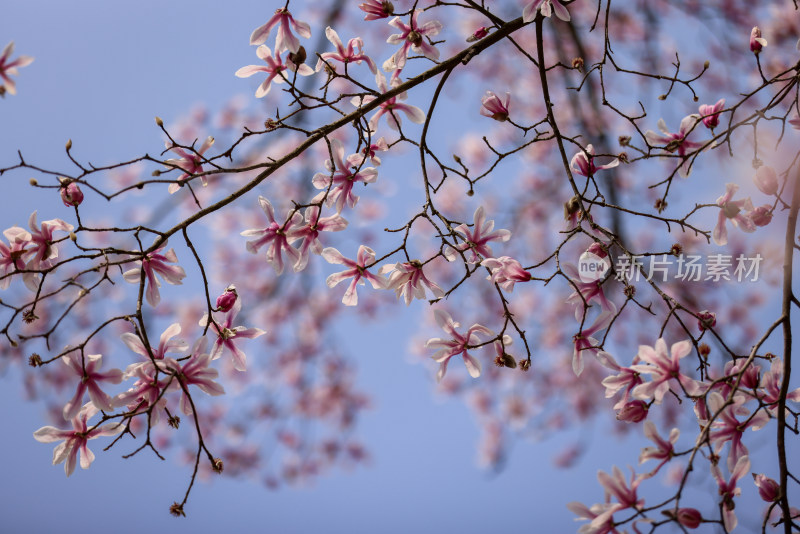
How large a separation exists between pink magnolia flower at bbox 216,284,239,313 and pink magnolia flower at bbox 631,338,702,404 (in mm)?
1116

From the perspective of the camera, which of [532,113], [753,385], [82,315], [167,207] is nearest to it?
[753,385]

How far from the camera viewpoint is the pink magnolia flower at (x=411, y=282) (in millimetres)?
1799

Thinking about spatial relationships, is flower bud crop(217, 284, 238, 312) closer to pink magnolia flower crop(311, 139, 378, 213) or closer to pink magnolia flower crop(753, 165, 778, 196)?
pink magnolia flower crop(311, 139, 378, 213)

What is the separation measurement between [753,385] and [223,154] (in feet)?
5.37

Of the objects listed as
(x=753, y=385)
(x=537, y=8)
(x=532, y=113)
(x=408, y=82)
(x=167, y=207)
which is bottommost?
(x=753, y=385)

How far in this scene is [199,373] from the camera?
166 cm

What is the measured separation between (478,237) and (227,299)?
764 mm

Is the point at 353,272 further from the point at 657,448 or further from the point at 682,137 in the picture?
the point at 682,137

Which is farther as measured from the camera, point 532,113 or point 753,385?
point 532,113

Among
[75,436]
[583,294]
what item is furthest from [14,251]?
[583,294]

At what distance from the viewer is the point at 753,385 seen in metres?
1.71

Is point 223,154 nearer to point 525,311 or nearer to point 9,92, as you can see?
point 9,92

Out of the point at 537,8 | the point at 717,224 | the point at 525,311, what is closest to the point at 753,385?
the point at 717,224

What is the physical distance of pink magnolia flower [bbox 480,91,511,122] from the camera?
1.95 metres
